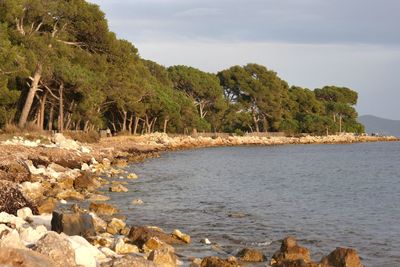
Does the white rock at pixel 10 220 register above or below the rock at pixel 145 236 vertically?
above

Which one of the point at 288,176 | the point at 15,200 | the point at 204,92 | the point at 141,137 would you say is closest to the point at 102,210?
the point at 15,200

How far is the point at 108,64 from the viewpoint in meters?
44.9

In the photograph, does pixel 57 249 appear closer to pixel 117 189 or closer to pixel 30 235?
pixel 30 235

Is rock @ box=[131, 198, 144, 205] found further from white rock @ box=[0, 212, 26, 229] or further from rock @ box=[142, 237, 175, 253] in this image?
rock @ box=[142, 237, 175, 253]

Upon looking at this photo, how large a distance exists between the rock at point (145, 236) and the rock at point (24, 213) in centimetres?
247

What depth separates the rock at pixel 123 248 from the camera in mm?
9984

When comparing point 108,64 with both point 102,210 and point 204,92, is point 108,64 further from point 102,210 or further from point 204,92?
point 204,92

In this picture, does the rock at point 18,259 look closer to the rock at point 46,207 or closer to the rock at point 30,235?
the rock at point 30,235

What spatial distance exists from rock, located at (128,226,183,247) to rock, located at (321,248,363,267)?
10.9ft

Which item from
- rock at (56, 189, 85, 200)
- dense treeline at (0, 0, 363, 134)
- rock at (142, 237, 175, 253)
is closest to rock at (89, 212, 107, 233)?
rock at (142, 237, 175, 253)

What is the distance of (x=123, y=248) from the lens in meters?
10.0

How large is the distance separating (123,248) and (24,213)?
3226 mm

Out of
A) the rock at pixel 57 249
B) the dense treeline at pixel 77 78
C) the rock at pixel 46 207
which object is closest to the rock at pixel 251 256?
the rock at pixel 57 249

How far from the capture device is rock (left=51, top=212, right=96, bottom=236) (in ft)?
35.1
